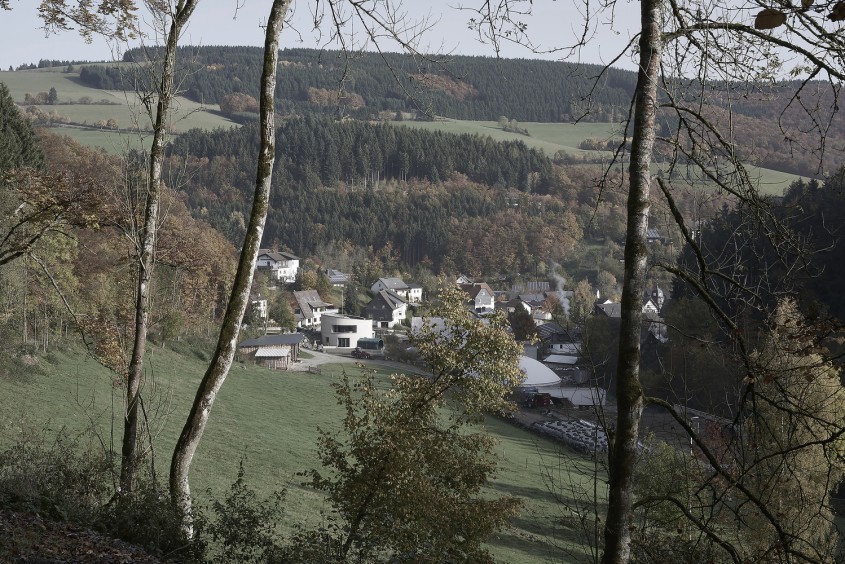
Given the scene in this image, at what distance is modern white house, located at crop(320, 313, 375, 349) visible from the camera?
76.1 meters

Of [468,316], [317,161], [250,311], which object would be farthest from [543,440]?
[317,161]

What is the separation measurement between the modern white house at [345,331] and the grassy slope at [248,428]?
32601 millimetres

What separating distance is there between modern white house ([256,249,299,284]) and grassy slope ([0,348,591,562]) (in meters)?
62.6

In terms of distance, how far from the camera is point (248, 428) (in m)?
30.5

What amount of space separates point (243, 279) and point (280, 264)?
336ft

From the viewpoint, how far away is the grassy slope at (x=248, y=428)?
65.9 feet

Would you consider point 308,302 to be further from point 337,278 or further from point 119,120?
point 119,120

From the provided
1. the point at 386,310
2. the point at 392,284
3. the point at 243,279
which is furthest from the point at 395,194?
the point at 243,279

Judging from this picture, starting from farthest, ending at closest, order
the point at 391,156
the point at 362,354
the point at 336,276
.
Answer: the point at 391,156 → the point at 336,276 → the point at 362,354

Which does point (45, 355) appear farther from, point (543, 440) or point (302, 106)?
point (302, 106)

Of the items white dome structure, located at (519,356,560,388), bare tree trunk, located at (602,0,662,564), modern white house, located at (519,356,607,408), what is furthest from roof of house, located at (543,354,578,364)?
bare tree trunk, located at (602,0,662,564)

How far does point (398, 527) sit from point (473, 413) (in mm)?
2747

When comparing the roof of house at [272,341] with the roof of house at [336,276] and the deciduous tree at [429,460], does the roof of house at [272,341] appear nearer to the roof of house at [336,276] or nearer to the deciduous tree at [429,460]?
the deciduous tree at [429,460]

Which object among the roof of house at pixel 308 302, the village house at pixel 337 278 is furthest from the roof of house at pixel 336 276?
the roof of house at pixel 308 302
